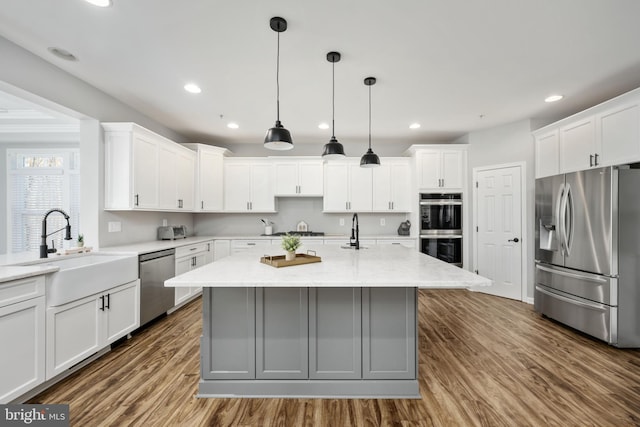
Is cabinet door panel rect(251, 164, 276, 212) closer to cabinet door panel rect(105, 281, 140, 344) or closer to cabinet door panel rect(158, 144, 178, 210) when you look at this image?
cabinet door panel rect(158, 144, 178, 210)

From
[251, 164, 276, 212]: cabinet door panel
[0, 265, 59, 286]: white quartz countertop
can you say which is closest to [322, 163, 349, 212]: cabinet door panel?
[251, 164, 276, 212]: cabinet door panel

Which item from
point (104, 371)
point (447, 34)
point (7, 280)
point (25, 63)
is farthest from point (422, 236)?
point (25, 63)

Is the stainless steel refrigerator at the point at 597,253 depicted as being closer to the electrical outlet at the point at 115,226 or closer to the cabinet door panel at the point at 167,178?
the cabinet door panel at the point at 167,178

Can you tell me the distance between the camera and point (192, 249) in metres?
4.13

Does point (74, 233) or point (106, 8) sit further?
point (74, 233)

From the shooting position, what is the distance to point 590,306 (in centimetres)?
288

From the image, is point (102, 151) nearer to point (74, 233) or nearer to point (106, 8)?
point (106, 8)

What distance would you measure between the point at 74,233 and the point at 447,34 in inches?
248

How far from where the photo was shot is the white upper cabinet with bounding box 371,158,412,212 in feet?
16.9

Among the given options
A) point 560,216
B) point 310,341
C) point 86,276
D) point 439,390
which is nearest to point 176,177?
point 86,276

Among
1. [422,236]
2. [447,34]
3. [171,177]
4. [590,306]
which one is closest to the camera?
[447,34]

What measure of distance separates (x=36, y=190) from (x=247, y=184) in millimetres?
3557

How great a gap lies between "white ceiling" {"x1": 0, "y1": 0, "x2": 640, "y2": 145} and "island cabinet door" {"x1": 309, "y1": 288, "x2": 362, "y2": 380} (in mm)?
1997

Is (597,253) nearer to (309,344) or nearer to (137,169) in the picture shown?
(309,344)
